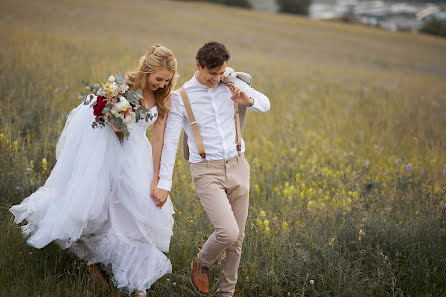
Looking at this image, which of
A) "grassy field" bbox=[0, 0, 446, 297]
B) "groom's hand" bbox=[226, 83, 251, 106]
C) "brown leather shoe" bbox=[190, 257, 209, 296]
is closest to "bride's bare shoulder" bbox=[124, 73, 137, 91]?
"groom's hand" bbox=[226, 83, 251, 106]

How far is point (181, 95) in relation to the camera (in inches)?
131

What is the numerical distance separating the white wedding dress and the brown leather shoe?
0.73 ft

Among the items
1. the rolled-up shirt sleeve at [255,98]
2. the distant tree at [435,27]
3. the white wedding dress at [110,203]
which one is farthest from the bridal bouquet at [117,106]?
the distant tree at [435,27]

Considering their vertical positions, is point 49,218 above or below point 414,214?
above

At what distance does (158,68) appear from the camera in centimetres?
330

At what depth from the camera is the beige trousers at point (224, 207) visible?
10.2 feet

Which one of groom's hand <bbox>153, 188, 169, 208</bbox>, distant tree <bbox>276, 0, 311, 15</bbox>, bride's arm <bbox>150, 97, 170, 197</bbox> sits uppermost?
distant tree <bbox>276, 0, 311, 15</bbox>

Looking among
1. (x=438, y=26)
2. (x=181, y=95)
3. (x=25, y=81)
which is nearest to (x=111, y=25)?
(x=25, y=81)

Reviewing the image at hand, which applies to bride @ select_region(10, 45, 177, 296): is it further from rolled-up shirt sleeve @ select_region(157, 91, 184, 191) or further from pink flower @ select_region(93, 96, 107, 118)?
pink flower @ select_region(93, 96, 107, 118)

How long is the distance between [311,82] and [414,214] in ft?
31.6

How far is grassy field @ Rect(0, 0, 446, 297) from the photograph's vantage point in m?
3.54

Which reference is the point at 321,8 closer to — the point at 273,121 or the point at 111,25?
the point at 111,25

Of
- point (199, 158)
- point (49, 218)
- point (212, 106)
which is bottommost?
point (49, 218)

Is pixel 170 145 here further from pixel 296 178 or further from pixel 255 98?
pixel 296 178
